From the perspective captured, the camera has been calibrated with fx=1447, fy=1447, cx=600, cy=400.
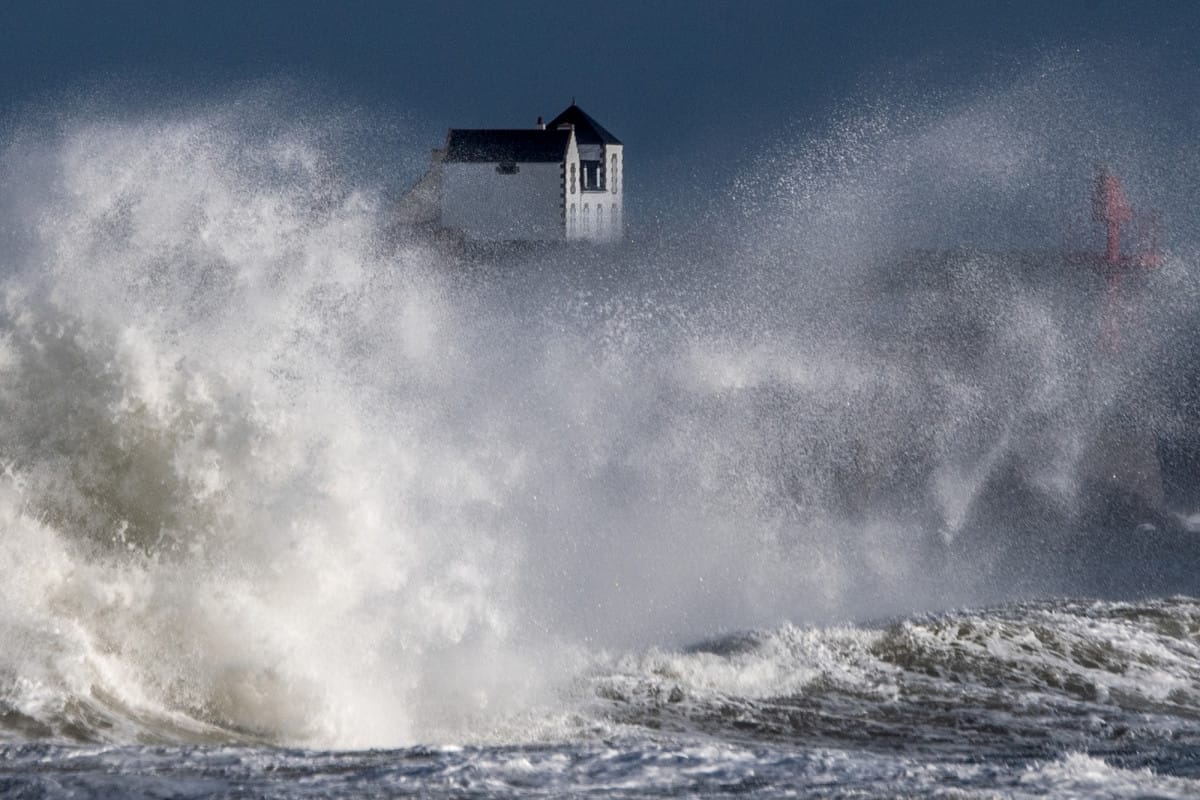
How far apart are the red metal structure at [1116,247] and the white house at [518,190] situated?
1718 centimetres

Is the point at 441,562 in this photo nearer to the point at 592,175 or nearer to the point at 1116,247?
the point at 1116,247

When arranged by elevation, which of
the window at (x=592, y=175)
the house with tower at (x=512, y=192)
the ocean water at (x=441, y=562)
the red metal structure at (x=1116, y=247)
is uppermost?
the window at (x=592, y=175)

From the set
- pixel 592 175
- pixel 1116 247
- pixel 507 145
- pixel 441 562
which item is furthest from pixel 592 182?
pixel 441 562

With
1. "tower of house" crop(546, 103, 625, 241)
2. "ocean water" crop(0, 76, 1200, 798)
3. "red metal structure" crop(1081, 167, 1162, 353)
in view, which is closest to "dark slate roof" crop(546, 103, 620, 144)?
"tower of house" crop(546, 103, 625, 241)

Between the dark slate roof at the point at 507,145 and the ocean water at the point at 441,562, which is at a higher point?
the dark slate roof at the point at 507,145

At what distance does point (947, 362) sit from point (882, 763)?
22.0 m

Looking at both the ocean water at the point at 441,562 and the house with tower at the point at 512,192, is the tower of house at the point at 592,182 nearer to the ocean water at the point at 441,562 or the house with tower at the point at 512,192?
the house with tower at the point at 512,192

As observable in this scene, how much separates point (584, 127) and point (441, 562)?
49.3 meters

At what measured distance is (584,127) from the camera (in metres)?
59.4

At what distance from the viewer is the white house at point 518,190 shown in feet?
158

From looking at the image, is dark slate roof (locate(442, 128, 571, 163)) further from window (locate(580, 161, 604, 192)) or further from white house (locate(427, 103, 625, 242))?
window (locate(580, 161, 604, 192))

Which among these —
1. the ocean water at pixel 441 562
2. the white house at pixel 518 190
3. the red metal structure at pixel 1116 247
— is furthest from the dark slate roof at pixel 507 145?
the ocean water at pixel 441 562

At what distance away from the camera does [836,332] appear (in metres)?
27.8

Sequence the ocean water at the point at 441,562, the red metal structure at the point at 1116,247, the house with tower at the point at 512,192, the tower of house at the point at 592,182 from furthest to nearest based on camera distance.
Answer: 1. the tower of house at the point at 592,182
2. the house with tower at the point at 512,192
3. the red metal structure at the point at 1116,247
4. the ocean water at the point at 441,562
